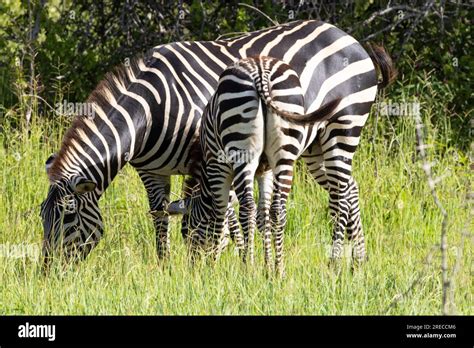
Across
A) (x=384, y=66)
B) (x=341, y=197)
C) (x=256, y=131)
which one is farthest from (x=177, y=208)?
(x=384, y=66)

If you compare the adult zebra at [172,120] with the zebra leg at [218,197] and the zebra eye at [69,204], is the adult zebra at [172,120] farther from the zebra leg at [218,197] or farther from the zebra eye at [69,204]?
the zebra leg at [218,197]

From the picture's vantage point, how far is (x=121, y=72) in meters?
7.42

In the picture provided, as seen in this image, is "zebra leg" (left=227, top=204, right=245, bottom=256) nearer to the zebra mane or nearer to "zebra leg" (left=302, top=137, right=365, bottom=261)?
"zebra leg" (left=302, top=137, right=365, bottom=261)

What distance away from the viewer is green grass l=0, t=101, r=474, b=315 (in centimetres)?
584

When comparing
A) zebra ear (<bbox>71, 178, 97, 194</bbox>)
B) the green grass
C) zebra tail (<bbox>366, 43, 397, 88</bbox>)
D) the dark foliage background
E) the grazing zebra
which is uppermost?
the dark foliage background

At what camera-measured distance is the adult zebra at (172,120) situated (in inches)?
274

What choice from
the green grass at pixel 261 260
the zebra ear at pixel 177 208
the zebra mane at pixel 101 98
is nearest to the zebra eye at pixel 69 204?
the zebra mane at pixel 101 98

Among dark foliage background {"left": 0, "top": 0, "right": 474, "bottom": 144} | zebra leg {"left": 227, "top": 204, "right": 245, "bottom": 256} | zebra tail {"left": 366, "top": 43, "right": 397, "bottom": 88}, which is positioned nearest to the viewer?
zebra leg {"left": 227, "top": 204, "right": 245, "bottom": 256}

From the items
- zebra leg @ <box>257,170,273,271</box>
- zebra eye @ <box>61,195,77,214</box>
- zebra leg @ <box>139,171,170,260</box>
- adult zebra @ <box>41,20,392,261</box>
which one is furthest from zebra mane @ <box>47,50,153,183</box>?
zebra leg @ <box>257,170,273,271</box>

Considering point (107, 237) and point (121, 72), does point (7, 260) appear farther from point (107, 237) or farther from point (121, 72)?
point (121, 72)

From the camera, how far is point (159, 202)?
7.78 meters

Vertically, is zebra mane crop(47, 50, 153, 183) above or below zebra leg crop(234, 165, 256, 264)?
above

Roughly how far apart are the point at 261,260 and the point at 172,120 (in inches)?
51.4

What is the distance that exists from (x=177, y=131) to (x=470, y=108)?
3.71 metres
